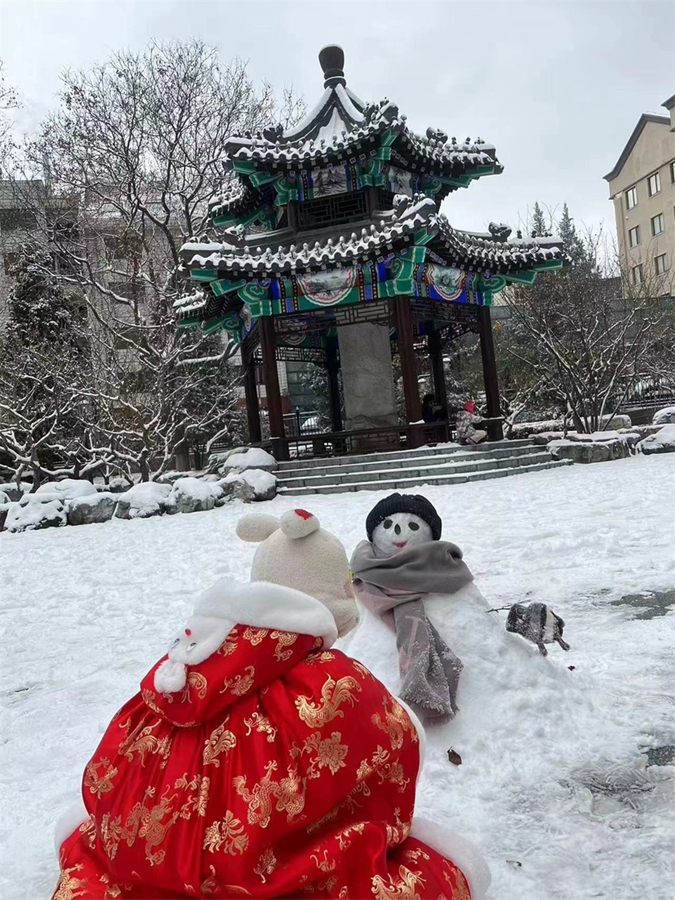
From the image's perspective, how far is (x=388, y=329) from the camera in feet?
46.3

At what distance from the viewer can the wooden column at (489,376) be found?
13.5 meters

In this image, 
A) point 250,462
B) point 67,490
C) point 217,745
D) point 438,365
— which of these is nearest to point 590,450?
point 438,365

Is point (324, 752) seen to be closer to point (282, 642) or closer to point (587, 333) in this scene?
point (282, 642)

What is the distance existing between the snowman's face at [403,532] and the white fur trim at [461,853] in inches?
53.0

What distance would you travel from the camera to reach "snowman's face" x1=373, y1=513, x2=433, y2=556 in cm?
299

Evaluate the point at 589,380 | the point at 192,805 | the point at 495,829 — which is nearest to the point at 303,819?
the point at 192,805

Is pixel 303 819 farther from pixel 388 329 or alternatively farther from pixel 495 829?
pixel 388 329

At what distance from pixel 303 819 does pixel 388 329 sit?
1306 centimetres

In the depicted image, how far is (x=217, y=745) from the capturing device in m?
1.50

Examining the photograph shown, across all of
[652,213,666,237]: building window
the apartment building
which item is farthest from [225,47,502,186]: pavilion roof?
[652,213,666,237]: building window

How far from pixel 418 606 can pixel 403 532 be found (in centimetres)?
33

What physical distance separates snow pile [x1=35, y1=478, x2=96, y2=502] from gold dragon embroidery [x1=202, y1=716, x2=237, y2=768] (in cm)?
983

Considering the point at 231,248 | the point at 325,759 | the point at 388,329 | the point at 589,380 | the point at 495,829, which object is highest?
the point at 231,248

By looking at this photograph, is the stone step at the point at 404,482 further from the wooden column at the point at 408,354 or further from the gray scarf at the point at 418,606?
the gray scarf at the point at 418,606
